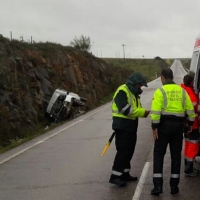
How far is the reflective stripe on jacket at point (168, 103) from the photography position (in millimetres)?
6742

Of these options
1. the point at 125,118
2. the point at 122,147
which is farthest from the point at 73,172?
the point at 125,118

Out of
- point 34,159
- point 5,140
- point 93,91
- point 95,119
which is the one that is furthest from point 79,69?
point 34,159

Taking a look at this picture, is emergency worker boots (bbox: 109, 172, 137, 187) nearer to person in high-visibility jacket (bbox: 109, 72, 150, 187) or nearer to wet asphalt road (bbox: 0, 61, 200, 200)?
person in high-visibility jacket (bbox: 109, 72, 150, 187)

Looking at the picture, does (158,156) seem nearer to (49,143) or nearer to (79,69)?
(49,143)

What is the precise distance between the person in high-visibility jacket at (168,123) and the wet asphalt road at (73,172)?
0.27m

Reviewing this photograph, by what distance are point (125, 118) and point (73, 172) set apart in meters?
1.89

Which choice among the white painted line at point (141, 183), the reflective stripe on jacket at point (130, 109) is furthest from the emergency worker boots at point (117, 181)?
the reflective stripe on jacket at point (130, 109)

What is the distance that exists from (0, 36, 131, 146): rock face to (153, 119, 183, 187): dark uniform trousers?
26.6ft

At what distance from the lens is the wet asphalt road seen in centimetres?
705

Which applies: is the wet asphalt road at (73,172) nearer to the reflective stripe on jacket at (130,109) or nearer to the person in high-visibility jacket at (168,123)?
the person in high-visibility jacket at (168,123)

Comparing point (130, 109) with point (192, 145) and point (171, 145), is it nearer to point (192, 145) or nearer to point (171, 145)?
point (171, 145)

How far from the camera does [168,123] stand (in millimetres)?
6820

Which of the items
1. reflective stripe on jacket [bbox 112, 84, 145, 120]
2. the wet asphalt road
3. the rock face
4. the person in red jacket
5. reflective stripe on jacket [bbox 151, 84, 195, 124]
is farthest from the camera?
the rock face

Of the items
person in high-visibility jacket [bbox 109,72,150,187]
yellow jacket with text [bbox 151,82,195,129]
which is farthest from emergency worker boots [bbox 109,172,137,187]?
yellow jacket with text [bbox 151,82,195,129]
